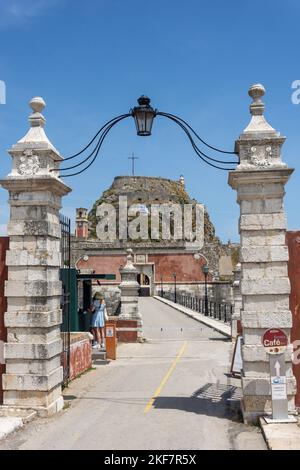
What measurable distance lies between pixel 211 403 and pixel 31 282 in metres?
3.77

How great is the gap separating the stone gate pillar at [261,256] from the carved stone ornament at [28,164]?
3.12m

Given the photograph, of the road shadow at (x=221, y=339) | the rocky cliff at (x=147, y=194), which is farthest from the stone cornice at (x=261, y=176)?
the rocky cliff at (x=147, y=194)

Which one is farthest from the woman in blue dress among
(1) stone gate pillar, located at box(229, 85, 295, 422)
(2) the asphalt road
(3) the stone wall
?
(1) stone gate pillar, located at box(229, 85, 295, 422)

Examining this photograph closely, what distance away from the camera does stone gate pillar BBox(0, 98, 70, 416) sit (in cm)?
836

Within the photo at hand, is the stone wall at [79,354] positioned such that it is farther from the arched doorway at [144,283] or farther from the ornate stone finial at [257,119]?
the arched doorway at [144,283]

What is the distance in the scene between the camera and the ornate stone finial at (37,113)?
8.89m

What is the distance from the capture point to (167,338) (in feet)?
69.5

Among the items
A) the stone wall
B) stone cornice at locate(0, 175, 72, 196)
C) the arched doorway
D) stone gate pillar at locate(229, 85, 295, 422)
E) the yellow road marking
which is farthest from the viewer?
the arched doorway

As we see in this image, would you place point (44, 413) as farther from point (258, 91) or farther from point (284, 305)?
point (258, 91)

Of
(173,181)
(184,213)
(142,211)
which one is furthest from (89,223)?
(173,181)

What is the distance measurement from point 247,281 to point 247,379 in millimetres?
1438

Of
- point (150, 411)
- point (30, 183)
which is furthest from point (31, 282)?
point (150, 411)

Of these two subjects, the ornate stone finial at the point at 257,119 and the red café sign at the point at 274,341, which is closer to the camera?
the red café sign at the point at 274,341

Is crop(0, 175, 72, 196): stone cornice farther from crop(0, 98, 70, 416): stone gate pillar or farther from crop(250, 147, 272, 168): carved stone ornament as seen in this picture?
crop(250, 147, 272, 168): carved stone ornament
